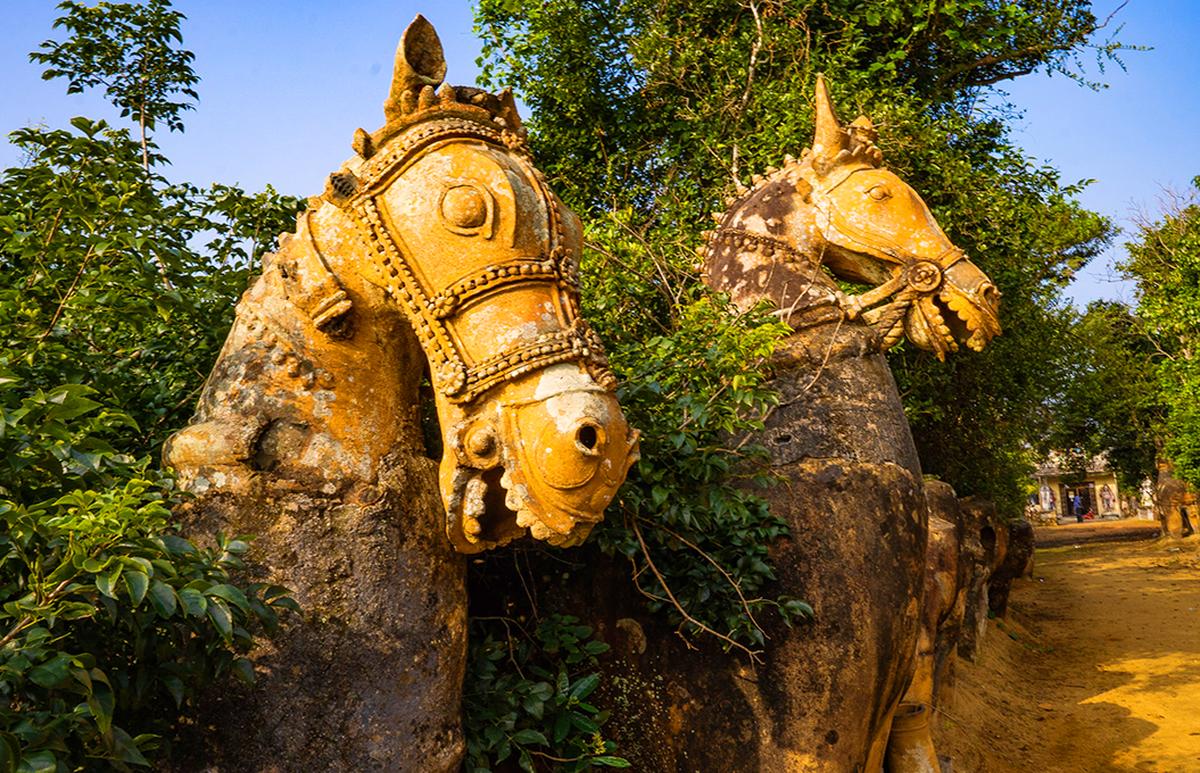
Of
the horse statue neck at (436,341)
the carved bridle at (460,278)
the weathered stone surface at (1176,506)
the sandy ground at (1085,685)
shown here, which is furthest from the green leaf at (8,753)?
the weathered stone surface at (1176,506)

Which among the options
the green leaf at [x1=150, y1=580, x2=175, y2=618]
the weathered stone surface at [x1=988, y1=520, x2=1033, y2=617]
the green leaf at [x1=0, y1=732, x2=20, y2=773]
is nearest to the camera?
the green leaf at [x1=0, y1=732, x2=20, y2=773]

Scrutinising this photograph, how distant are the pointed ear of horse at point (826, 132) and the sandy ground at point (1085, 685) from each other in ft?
13.8

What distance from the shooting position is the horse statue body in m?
3.23

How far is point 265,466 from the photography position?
2.42 meters

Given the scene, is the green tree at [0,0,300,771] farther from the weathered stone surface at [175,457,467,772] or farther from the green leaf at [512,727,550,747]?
the green leaf at [512,727,550,747]

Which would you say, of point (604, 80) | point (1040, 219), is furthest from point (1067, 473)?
point (604, 80)

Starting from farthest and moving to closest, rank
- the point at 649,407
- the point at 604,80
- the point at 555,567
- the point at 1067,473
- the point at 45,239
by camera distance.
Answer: the point at 1067,473 → the point at 604,80 → the point at 649,407 → the point at 555,567 → the point at 45,239

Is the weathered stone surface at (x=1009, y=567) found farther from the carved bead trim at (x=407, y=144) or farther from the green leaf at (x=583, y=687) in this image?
the carved bead trim at (x=407, y=144)

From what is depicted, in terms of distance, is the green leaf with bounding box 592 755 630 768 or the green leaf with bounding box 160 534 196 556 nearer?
the green leaf with bounding box 160 534 196 556

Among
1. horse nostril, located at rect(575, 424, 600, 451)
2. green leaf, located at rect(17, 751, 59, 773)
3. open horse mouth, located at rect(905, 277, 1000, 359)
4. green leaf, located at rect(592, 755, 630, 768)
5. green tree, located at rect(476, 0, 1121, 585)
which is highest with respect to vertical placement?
green tree, located at rect(476, 0, 1121, 585)

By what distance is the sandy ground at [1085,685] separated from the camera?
9.00 metres

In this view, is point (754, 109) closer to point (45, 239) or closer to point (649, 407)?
point (649, 407)

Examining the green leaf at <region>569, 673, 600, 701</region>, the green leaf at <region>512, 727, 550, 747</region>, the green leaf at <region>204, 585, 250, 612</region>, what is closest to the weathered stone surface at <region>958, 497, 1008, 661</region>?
the green leaf at <region>569, 673, 600, 701</region>

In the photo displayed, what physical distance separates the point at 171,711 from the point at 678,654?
1.44 meters
